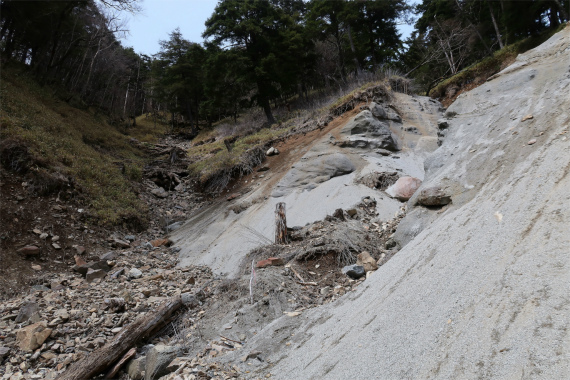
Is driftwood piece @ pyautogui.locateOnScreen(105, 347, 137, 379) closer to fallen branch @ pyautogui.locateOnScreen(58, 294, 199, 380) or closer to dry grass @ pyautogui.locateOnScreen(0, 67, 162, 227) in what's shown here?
fallen branch @ pyautogui.locateOnScreen(58, 294, 199, 380)

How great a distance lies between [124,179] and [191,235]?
13.0ft

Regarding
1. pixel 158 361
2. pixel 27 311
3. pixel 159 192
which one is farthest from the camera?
pixel 159 192

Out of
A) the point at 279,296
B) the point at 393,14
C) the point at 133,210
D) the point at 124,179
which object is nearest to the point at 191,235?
the point at 133,210

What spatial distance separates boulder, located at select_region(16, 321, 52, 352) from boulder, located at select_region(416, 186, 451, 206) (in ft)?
17.3

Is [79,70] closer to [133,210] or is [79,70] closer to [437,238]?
[133,210]

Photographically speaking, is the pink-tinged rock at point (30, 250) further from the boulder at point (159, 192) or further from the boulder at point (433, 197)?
the boulder at point (433, 197)

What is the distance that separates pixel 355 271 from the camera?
14.2 ft

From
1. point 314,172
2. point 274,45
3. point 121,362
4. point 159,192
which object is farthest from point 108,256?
point 274,45

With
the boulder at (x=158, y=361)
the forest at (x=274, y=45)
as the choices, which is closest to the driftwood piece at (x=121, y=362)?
the boulder at (x=158, y=361)

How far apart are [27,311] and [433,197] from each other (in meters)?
5.80

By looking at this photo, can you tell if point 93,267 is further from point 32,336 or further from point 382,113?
point 382,113

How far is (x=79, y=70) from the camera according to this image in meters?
21.5

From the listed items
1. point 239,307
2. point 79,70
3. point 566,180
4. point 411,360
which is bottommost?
point 239,307

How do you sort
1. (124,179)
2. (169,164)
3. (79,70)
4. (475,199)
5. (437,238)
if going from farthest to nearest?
(79,70), (169,164), (124,179), (475,199), (437,238)
